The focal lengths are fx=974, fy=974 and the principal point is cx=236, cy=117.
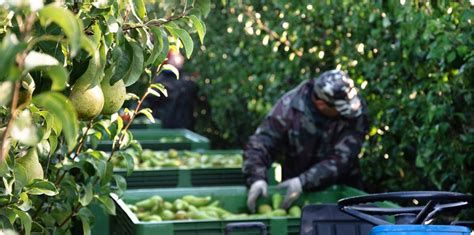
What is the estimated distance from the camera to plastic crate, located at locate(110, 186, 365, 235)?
4.02 m

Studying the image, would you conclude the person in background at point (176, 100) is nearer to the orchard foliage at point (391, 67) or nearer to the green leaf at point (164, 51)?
the orchard foliage at point (391, 67)

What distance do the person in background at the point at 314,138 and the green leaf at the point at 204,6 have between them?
246 centimetres

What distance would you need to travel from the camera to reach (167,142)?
7895 millimetres

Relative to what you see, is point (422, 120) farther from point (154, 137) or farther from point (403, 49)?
point (154, 137)

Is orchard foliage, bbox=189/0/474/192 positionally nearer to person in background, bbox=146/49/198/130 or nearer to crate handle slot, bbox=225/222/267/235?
crate handle slot, bbox=225/222/267/235

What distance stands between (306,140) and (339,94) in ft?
1.62

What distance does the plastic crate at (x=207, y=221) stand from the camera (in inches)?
158

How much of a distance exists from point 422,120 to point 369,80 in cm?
93

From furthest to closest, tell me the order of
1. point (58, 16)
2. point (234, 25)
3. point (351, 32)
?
point (234, 25), point (351, 32), point (58, 16)

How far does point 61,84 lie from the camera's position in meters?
1.50

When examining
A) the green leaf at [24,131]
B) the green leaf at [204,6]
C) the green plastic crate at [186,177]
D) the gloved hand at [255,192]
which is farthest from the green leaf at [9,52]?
the green plastic crate at [186,177]

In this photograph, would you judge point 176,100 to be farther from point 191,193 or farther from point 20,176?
point 20,176

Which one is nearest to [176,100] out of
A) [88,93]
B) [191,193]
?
[191,193]

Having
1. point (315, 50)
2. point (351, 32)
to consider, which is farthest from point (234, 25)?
point (351, 32)
